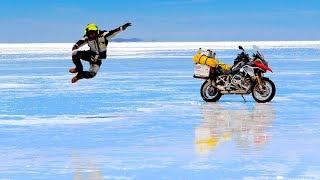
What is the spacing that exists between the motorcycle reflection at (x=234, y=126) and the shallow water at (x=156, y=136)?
0.01m

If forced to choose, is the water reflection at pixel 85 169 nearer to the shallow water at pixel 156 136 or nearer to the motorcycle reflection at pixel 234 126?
the shallow water at pixel 156 136

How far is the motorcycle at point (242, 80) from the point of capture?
53.7 feet

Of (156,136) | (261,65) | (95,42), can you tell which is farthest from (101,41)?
(156,136)

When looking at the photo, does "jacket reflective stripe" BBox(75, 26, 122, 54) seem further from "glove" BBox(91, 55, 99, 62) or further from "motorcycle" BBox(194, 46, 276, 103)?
"motorcycle" BBox(194, 46, 276, 103)

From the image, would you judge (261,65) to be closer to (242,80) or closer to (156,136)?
(242,80)

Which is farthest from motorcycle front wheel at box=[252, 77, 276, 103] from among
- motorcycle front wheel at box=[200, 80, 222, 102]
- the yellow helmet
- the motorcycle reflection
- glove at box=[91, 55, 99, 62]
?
the yellow helmet

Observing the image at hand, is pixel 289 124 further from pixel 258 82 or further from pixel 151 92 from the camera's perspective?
pixel 151 92

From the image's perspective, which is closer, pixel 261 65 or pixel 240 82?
pixel 261 65

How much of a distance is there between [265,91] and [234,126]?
4917 mm

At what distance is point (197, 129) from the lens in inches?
445

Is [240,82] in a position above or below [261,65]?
below

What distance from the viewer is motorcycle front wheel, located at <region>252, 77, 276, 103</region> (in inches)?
642

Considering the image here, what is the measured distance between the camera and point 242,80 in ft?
54.5

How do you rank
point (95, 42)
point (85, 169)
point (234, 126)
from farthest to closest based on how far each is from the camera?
point (95, 42) < point (234, 126) < point (85, 169)
